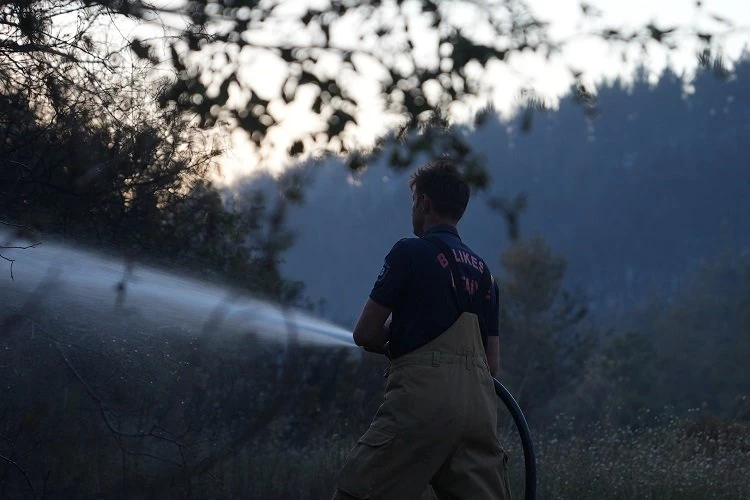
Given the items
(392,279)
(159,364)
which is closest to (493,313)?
(392,279)

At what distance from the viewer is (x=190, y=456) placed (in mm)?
6680

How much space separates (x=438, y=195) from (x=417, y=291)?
1.36 feet

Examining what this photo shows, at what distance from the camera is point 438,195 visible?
4.28m

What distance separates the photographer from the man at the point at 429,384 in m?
4.06

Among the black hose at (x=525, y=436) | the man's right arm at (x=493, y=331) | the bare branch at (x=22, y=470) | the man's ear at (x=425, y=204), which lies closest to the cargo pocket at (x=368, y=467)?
the man's right arm at (x=493, y=331)

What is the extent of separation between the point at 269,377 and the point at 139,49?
5009 millimetres

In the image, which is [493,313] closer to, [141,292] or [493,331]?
[493,331]

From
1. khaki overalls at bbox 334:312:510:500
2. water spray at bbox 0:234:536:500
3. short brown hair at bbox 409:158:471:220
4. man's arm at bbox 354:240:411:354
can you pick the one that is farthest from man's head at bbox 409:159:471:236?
water spray at bbox 0:234:536:500

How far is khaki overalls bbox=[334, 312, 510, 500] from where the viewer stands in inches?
160

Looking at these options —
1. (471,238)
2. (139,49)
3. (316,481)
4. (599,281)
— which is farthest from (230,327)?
(599,281)

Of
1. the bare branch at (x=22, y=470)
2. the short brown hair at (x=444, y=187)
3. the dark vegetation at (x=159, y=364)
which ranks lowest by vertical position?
the bare branch at (x=22, y=470)

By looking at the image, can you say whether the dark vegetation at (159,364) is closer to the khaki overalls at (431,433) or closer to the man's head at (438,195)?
the man's head at (438,195)

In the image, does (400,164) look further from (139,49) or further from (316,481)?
(316,481)

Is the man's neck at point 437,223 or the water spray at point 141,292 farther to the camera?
the water spray at point 141,292
